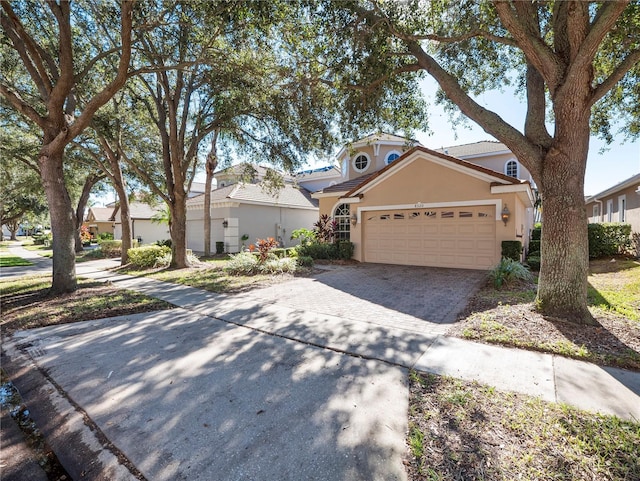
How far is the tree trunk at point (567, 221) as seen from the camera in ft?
16.9

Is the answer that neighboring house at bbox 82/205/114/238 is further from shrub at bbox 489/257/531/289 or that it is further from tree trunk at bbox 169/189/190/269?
shrub at bbox 489/257/531/289

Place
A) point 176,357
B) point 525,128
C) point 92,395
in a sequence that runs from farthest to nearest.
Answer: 1. point 525,128
2. point 176,357
3. point 92,395

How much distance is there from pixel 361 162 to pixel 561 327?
15.9 metres

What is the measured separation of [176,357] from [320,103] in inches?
321

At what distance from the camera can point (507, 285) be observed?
820 cm

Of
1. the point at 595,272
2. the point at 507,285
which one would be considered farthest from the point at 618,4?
the point at 595,272

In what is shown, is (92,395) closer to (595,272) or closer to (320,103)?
(320,103)

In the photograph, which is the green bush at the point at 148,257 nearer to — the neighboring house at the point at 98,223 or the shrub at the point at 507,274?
the shrub at the point at 507,274

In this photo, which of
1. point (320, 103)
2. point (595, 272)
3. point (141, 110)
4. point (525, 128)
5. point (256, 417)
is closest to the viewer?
point (256, 417)

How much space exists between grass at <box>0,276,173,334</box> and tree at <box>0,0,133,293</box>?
25.9 inches

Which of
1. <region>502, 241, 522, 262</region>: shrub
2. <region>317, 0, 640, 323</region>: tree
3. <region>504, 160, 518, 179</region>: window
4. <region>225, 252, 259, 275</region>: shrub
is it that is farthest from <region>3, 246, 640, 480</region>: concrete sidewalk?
<region>504, 160, 518, 179</region>: window

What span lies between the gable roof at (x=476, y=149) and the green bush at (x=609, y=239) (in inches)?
352

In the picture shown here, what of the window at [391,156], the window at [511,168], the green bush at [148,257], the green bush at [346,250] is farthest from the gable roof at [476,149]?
the green bush at [148,257]

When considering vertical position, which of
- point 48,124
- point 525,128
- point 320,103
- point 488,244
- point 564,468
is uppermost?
point 320,103
